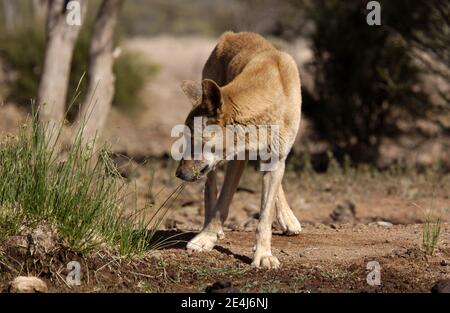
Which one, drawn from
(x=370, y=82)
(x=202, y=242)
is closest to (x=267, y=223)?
(x=202, y=242)

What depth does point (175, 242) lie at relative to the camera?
7.68m

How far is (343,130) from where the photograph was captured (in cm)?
1505

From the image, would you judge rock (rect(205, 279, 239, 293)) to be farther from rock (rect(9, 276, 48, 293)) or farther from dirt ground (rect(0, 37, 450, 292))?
rock (rect(9, 276, 48, 293))

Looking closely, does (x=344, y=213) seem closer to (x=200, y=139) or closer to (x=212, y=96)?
(x=200, y=139)

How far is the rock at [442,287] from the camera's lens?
20.0 feet

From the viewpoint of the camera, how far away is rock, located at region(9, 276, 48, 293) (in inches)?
236

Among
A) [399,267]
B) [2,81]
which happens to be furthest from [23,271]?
[2,81]

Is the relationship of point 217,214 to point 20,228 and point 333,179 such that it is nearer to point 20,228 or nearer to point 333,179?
point 20,228

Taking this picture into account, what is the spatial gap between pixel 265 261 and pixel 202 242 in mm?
788

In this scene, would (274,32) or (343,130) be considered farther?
(274,32)

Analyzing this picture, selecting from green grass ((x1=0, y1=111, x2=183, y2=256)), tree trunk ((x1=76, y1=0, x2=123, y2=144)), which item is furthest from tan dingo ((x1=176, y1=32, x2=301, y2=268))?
tree trunk ((x1=76, y1=0, x2=123, y2=144))

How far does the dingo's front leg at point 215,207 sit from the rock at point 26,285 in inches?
65.1

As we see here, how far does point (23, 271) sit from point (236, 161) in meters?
2.32
